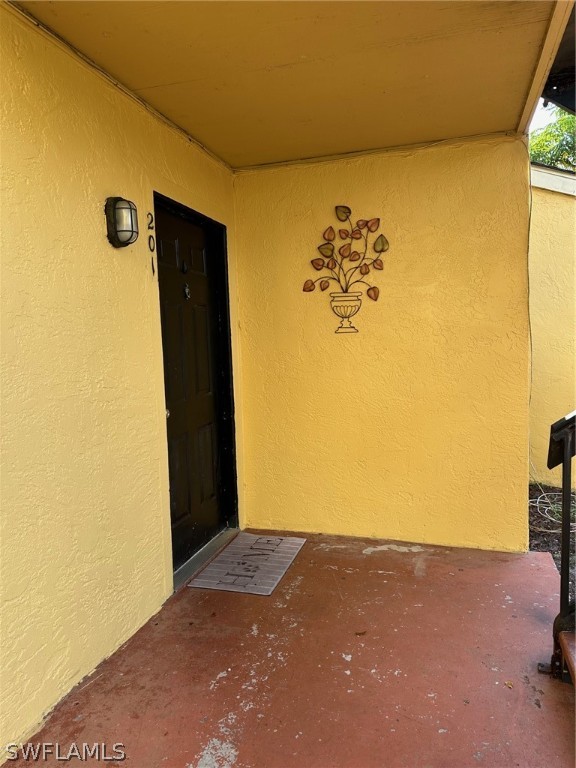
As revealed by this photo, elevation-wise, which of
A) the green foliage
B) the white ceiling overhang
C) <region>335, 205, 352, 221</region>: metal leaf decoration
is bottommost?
<region>335, 205, 352, 221</region>: metal leaf decoration

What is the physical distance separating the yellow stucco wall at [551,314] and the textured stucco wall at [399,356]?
1314mm

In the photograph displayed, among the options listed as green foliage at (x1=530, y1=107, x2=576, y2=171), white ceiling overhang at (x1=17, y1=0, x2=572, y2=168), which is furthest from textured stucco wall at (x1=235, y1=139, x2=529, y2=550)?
green foliage at (x1=530, y1=107, x2=576, y2=171)

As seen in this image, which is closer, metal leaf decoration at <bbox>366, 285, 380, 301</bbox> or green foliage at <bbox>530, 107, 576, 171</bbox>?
metal leaf decoration at <bbox>366, 285, 380, 301</bbox>

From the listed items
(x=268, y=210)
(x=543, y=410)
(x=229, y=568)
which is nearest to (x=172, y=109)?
(x=268, y=210)

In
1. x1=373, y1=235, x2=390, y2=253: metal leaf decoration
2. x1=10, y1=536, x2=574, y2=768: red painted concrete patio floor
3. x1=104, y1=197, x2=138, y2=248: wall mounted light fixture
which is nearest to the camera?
x1=10, y1=536, x2=574, y2=768: red painted concrete patio floor

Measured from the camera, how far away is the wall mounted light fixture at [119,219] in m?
2.09

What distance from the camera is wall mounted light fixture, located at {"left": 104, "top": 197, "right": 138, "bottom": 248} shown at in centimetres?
209

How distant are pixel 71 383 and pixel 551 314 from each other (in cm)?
360

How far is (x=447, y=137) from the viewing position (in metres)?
2.88

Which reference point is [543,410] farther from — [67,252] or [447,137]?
[67,252]

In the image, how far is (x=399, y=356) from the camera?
311 cm

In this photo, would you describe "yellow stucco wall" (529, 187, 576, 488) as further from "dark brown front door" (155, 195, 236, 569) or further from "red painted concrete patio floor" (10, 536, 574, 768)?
"dark brown front door" (155, 195, 236, 569)

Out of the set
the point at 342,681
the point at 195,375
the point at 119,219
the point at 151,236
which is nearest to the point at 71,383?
the point at 119,219

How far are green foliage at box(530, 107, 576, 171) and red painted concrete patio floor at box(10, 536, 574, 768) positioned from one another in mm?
7267
